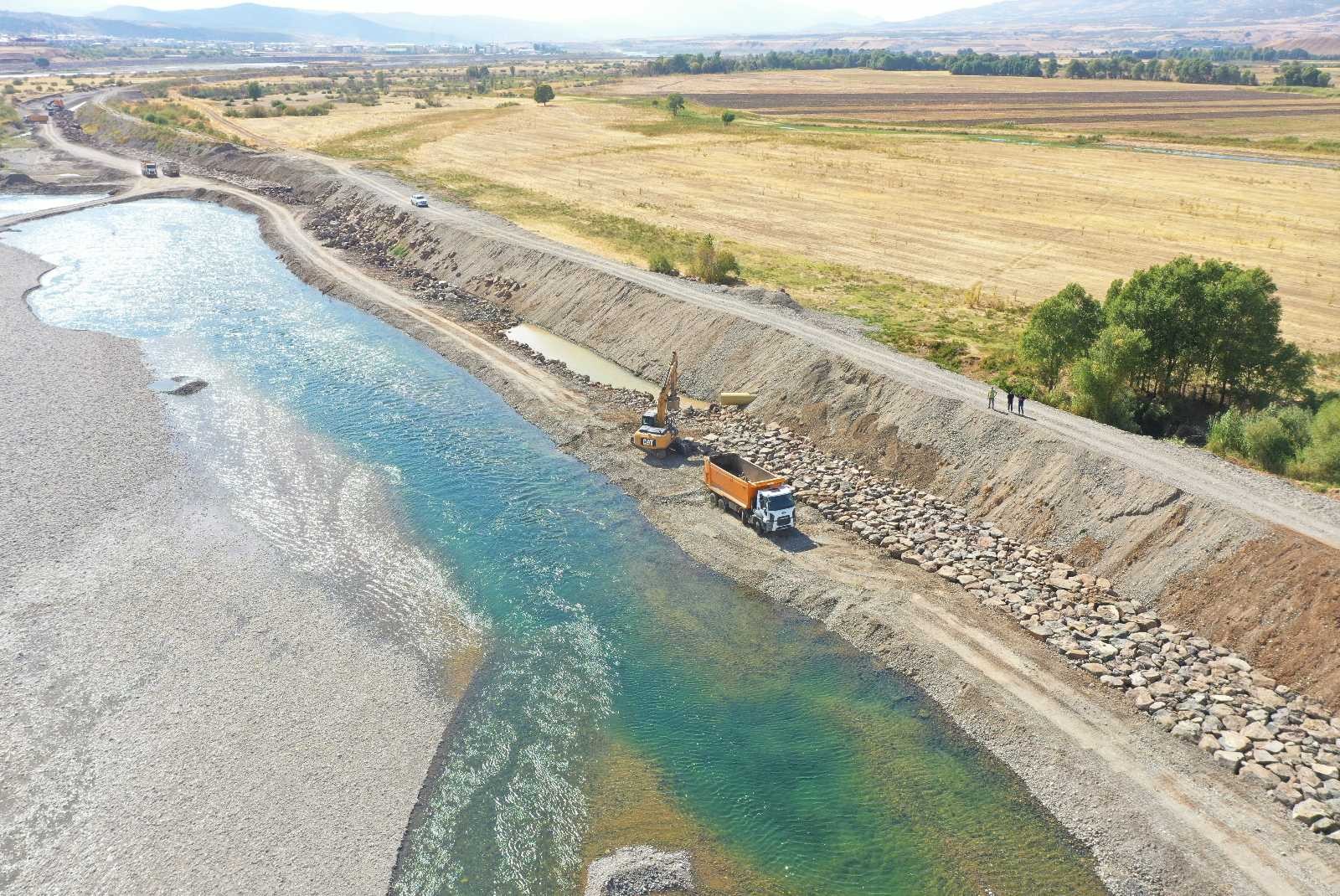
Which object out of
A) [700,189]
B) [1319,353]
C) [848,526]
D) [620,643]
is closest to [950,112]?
[700,189]

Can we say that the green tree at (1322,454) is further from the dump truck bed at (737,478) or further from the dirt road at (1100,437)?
the dump truck bed at (737,478)

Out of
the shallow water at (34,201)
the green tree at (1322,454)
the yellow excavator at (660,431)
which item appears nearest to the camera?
the green tree at (1322,454)

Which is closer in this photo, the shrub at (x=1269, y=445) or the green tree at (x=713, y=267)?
the shrub at (x=1269, y=445)

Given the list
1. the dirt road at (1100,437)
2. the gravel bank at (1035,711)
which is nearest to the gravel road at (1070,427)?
the dirt road at (1100,437)

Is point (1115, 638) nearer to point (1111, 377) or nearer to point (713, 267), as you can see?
point (1111, 377)

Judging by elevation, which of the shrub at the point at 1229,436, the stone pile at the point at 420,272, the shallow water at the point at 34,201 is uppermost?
the shrub at the point at 1229,436

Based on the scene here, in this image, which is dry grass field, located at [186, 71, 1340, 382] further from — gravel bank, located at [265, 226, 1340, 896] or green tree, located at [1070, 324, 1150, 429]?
gravel bank, located at [265, 226, 1340, 896]

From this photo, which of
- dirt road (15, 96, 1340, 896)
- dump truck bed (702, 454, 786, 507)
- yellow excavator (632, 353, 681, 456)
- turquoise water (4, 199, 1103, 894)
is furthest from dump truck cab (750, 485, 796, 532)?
yellow excavator (632, 353, 681, 456)
